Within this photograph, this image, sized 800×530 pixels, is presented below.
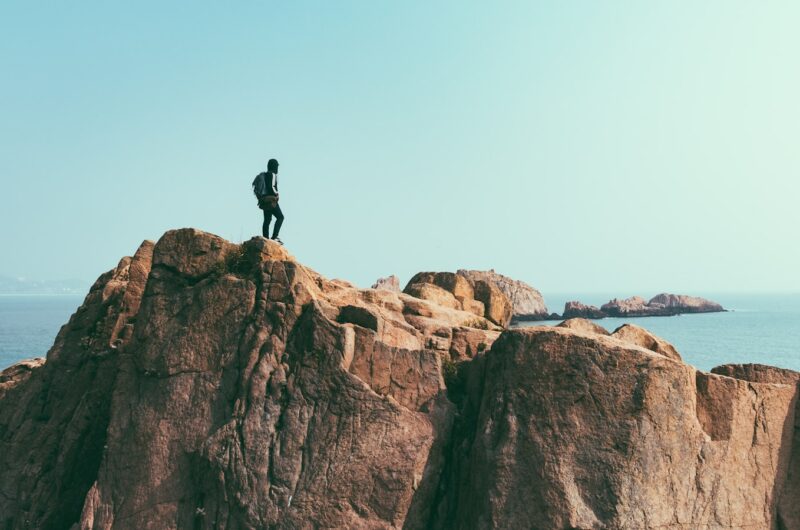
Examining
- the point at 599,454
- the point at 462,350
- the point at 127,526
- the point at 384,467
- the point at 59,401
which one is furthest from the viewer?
the point at 59,401

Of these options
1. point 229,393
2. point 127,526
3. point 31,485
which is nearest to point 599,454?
point 229,393

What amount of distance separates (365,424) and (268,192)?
990 centimetres

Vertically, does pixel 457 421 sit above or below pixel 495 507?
above

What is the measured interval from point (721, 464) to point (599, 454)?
400cm

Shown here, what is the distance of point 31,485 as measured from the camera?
2556cm

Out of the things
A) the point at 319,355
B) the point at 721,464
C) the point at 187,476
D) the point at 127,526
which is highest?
the point at 319,355

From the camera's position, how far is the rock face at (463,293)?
1256 inches

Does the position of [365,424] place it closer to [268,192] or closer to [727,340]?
[268,192]

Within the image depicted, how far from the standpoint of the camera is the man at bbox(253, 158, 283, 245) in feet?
88.6

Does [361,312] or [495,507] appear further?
[361,312]

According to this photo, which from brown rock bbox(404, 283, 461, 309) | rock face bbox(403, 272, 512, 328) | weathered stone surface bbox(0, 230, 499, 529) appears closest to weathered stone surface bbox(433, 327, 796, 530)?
weathered stone surface bbox(0, 230, 499, 529)

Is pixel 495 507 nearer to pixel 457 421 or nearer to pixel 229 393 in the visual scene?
pixel 457 421

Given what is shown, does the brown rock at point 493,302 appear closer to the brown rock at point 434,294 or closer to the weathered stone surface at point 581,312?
the brown rock at point 434,294

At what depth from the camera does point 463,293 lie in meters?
33.3
